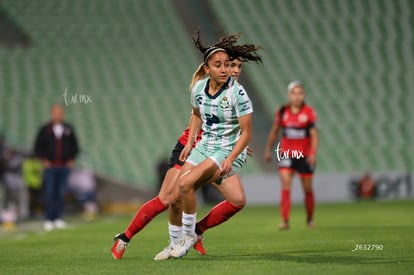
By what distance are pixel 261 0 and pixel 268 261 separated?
23.4 metres

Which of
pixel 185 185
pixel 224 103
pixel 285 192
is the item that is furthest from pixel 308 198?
pixel 185 185

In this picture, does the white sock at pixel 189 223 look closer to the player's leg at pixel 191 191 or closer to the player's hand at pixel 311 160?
the player's leg at pixel 191 191

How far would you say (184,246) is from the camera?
834 cm

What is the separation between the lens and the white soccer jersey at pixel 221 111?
8.18 meters

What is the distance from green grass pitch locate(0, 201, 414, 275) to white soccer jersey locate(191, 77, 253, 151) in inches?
43.3

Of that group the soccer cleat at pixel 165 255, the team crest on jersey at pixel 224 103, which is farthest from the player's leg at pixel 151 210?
the team crest on jersey at pixel 224 103

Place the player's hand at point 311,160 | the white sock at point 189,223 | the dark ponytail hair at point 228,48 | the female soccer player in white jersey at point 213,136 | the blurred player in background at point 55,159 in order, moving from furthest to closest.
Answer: the blurred player in background at point 55,159 → the player's hand at point 311,160 → the dark ponytail hair at point 228,48 → the white sock at point 189,223 → the female soccer player in white jersey at point 213,136

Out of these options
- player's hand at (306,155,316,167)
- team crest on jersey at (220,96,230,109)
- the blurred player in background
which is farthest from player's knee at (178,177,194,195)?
the blurred player in background

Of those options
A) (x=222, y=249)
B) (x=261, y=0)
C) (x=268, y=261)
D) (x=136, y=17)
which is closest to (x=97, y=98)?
(x=136, y=17)

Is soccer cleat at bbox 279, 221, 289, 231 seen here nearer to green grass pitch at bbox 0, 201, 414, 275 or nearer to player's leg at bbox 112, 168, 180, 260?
green grass pitch at bbox 0, 201, 414, 275

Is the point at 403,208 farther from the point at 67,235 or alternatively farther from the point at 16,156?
the point at 16,156

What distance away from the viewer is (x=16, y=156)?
2295 centimetres

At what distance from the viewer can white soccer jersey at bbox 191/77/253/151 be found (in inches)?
322

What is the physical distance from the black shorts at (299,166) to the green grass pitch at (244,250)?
82 cm
